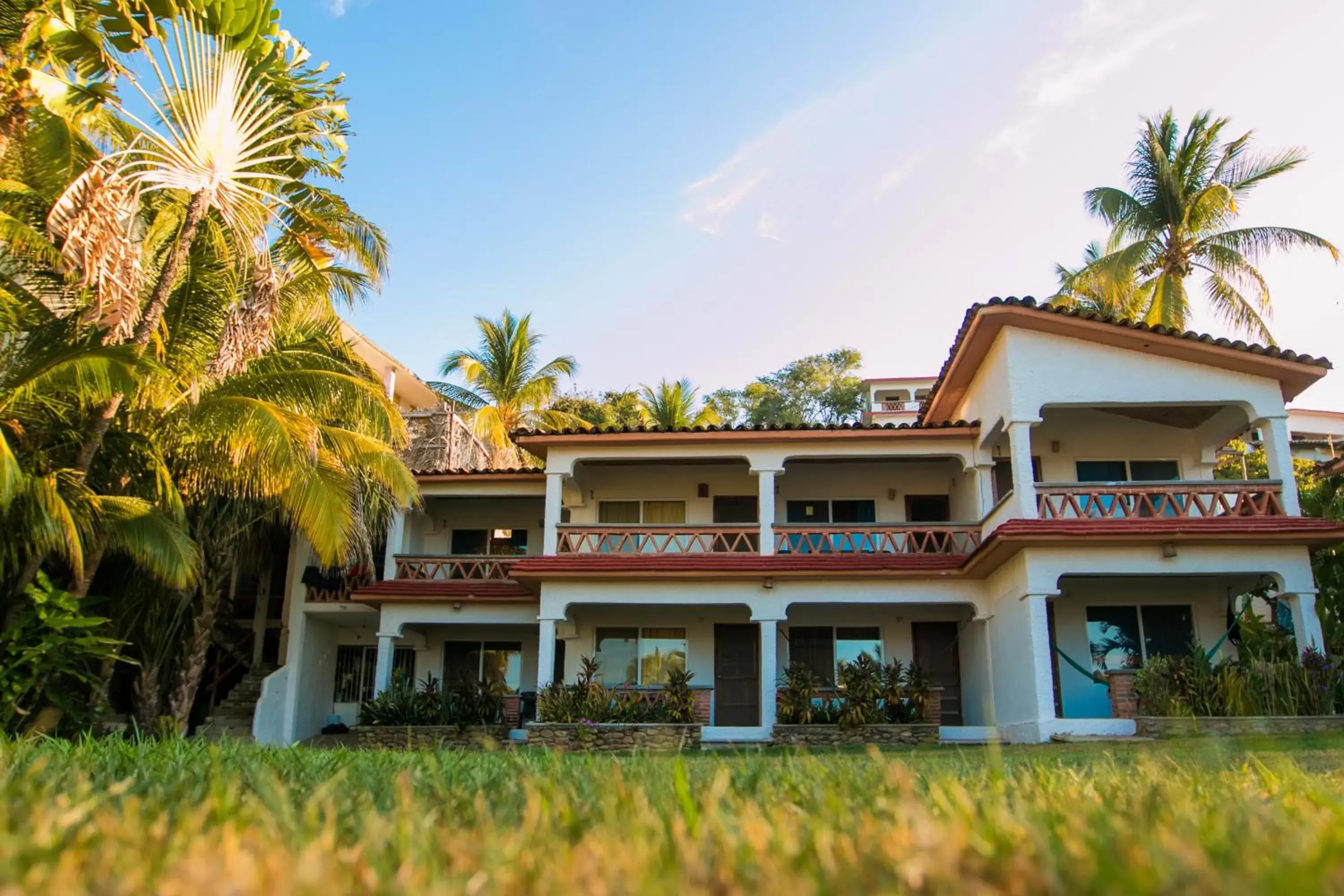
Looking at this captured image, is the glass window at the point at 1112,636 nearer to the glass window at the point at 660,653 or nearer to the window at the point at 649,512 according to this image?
the glass window at the point at 660,653

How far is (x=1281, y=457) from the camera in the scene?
16234 mm

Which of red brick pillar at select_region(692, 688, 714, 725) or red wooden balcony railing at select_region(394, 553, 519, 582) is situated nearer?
red brick pillar at select_region(692, 688, 714, 725)

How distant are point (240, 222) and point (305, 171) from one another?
3585 millimetres

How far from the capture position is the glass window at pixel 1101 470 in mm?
19609

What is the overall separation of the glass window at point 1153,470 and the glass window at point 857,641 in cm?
569

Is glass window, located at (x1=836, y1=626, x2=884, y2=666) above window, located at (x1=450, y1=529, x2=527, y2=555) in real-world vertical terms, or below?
below

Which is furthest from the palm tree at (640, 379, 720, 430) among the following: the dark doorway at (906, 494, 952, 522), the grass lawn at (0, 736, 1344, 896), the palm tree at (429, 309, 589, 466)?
the grass lawn at (0, 736, 1344, 896)

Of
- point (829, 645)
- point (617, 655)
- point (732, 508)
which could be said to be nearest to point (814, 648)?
point (829, 645)

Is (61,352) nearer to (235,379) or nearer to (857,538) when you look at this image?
(235,379)

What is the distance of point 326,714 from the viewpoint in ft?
72.5

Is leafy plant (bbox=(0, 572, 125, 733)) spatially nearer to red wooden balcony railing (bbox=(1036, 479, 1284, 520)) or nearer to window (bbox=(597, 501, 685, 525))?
window (bbox=(597, 501, 685, 525))

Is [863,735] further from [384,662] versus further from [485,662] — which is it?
[384,662]

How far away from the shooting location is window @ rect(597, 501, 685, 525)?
72.4 ft

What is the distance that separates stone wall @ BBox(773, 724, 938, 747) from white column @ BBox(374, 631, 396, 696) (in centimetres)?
775
